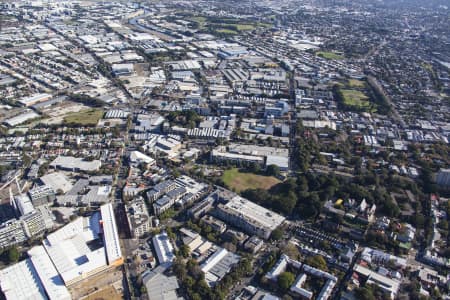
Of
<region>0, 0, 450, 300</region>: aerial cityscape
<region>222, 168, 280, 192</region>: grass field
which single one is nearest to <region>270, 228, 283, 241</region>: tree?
<region>0, 0, 450, 300</region>: aerial cityscape

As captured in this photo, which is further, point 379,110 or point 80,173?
point 379,110

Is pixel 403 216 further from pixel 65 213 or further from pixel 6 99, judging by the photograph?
pixel 6 99

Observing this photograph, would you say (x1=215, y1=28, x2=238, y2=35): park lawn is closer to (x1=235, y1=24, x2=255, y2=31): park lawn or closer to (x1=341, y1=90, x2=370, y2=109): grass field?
(x1=235, y1=24, x2=255, y2=31): park lawn

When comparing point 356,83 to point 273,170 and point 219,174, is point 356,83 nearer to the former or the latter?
point 273,170

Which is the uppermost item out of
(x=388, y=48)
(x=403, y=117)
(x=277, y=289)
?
(x=388, y=48)

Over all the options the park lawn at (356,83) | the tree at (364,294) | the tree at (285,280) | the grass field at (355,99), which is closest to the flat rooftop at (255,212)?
the tree at (285,280)

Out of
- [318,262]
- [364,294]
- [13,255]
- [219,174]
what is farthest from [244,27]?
[364,294]

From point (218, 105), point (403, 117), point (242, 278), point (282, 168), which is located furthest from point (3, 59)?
point (403, 117)

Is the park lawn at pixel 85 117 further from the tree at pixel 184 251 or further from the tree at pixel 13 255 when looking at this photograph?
the tree at pixel 184 251
